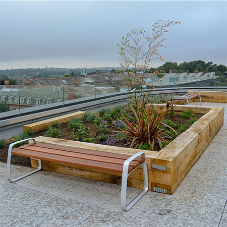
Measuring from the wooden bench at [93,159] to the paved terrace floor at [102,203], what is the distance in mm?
197

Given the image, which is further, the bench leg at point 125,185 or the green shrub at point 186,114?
the green shrub at point 186,114

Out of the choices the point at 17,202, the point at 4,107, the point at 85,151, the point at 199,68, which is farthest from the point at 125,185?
the point at 199,68

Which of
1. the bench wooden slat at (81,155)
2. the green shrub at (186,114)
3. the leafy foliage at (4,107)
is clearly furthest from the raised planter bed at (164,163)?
the leafy foliage at (4,107)

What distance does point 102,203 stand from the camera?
110 inches

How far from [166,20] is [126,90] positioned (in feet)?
19.0

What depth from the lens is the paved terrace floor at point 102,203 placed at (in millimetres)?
2424

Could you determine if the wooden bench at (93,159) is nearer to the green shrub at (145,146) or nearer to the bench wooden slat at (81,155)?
the bench wooden slat at (81,155)

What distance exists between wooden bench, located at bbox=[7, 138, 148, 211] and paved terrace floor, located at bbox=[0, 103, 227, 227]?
7.7 inches

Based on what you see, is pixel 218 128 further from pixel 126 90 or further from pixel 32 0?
pixel 32 0

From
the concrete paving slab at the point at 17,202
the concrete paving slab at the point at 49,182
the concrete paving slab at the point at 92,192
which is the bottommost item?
the concrete paving slab at the point at 17,202

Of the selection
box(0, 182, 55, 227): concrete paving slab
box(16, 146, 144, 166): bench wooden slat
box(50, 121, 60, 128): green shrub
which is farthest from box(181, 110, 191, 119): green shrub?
box(0, 182, 55, 227): concrete paving slab

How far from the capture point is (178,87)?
48.8 ft

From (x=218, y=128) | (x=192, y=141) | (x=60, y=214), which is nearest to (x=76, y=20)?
(x=218, y=128)

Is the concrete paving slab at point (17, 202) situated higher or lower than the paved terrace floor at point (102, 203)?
lower
